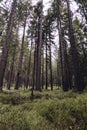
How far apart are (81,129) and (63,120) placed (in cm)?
71

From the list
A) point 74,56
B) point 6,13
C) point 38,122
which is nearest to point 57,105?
point 38,122

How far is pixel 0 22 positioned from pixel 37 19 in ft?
20.7

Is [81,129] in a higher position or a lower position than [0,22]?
lower

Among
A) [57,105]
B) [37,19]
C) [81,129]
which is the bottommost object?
[81,129]

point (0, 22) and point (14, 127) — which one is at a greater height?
point (0, 22)

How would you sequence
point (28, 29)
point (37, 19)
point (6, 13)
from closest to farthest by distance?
point (6, 13) → point (37, 19) → point (28, 29)

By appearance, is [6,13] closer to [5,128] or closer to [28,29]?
[28,29]

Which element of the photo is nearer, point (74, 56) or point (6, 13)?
point (74, 56)

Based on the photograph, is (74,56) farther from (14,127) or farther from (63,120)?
(14,127)

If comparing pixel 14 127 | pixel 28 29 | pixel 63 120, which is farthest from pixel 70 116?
pixel 28 29

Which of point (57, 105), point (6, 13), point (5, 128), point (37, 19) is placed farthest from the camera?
point (37, 19)

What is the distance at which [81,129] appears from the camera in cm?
448

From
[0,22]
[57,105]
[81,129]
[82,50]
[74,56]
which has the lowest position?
[81,129]

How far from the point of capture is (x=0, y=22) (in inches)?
889
